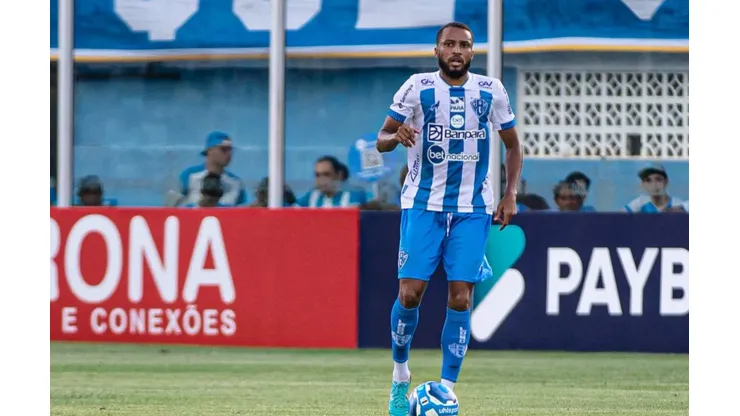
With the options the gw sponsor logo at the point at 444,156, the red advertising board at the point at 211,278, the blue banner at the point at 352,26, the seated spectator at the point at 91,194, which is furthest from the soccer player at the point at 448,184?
Answer: the seated spectator at the point at 91,194

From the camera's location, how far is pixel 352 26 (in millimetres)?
13117

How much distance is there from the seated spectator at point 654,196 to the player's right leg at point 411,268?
539 centimetres

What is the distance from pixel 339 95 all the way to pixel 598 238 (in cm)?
282

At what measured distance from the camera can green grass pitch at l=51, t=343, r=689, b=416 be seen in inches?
323

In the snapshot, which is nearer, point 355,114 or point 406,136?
point 406,136

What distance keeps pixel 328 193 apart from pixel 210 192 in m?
1.09

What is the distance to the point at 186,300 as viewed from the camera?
475 inches

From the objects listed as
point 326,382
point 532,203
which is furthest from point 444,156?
point 532,203

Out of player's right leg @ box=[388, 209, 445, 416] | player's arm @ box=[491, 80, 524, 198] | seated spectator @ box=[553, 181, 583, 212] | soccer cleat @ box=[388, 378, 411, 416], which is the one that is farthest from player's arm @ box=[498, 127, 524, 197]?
seated spectator @ box=[553, 181, 583, 212]

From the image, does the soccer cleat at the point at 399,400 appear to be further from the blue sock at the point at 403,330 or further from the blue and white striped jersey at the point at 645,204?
the blue and white striped jersey at the point at 645,204

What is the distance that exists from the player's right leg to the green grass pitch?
42 centimetres

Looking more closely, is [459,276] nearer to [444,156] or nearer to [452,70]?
[444,156]

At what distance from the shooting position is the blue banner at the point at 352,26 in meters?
12.9
